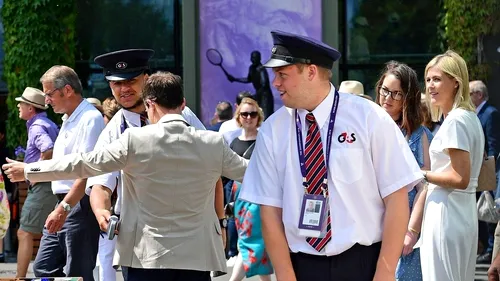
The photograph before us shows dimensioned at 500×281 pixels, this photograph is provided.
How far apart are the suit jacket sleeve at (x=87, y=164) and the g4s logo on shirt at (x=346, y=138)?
153 centimetres

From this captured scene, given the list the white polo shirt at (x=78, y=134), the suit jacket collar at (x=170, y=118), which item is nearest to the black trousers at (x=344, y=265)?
the suit jacket collar at (x=170, y=118)

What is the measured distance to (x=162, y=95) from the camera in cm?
547

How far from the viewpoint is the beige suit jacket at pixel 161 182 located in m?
5.36

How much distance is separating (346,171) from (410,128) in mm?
1889

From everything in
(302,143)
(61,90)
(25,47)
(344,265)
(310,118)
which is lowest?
(344,265)

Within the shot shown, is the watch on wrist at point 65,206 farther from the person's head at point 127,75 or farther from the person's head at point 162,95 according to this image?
the person's head at point 162,95

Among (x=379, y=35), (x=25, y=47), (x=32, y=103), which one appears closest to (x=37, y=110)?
(x=32, y=103)

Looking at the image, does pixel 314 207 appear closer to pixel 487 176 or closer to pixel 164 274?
pixel 164 274

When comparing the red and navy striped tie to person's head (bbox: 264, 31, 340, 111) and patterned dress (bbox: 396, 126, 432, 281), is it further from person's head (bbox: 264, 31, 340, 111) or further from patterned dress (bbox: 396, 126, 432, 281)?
patterned dress (bbox: 396, 126, 432, 281)

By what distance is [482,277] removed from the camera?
34.2ft

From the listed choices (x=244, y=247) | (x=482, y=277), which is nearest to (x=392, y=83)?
(x=244, y=247)

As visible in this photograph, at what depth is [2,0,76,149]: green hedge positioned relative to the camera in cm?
1319

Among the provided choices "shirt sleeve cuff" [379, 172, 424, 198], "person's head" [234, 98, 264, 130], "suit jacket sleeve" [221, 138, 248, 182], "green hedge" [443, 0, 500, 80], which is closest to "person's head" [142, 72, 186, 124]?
"suit jacket sleeve" [221, 138, 248, 182]

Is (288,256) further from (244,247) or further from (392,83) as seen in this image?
(244,247)
